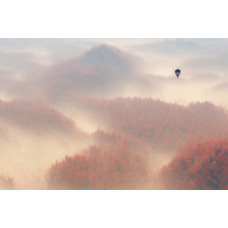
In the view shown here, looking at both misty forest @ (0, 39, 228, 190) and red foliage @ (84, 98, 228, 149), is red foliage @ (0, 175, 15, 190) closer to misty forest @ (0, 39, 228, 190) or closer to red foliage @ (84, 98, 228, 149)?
misty forest @ (0, 39, 228, 190)

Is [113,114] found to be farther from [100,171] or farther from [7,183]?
[7,183]

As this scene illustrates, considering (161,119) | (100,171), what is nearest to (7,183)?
(100,171)

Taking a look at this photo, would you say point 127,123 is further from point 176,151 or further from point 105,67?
point 105,67

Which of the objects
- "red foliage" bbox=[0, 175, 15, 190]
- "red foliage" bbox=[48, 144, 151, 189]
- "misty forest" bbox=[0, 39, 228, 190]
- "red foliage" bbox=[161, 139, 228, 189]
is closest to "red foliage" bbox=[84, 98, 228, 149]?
"misty forest" bbox=[0, 39, 228, 190]

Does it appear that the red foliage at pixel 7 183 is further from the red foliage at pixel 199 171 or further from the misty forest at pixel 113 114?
the red foliage at pixel 199 171

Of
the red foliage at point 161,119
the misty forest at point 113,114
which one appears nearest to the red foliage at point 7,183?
the misty forest at point 113,114
